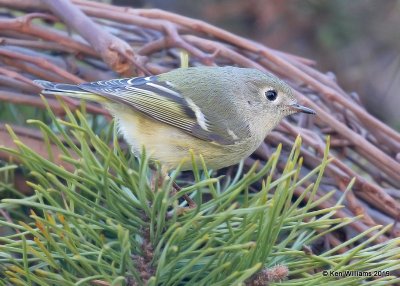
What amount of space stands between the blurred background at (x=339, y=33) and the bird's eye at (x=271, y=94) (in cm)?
44

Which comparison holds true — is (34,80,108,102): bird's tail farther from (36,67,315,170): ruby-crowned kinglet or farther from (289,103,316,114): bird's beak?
(289,103,316,114): bird's beak

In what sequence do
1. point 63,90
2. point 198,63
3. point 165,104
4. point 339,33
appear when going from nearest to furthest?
point 63,90 < point 165,104 < point 198,63 < point 339,33

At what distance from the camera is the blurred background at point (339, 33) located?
1726mm

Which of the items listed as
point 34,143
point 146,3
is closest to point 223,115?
point 34,143

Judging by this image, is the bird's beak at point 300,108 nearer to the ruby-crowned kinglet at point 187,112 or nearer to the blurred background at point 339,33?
the ruby-crowned kinglet at point 187,112

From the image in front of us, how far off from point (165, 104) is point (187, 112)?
0.04 meters

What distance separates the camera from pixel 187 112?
4.07 feet

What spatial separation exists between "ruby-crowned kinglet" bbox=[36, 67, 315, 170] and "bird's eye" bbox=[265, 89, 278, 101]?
0.02 meters

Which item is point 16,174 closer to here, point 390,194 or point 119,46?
point 119,46

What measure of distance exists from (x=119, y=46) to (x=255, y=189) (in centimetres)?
35

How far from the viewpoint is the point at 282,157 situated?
48.6 inches

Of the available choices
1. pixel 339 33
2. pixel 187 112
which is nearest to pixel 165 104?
pixel 187 112

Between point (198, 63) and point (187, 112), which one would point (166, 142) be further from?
point (198, 63)

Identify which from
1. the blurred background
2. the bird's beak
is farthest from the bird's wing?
the blurred background
